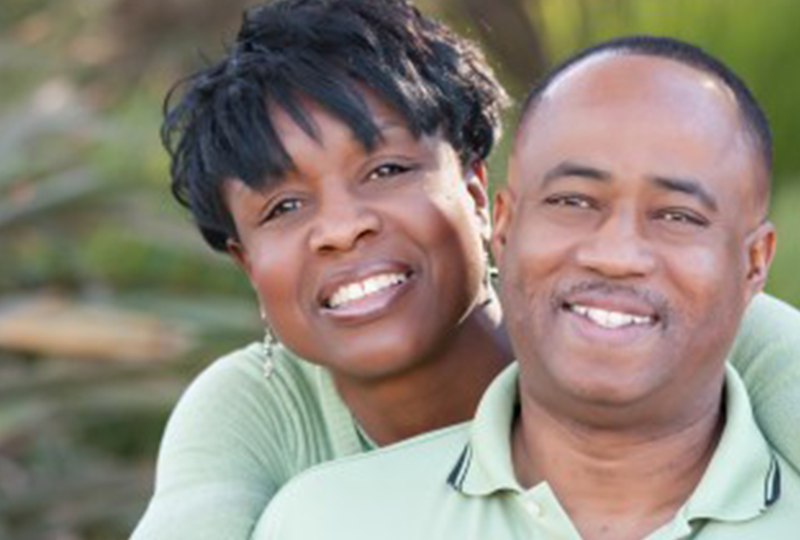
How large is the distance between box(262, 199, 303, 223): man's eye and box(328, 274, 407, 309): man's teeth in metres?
0.17

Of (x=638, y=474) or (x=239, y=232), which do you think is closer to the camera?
(x=638, y=474)

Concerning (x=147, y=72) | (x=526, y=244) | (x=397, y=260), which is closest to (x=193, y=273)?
(x=147, y=72)

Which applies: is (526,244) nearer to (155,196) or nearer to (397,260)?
(397,260)

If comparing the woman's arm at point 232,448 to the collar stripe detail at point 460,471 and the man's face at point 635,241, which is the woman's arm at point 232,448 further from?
the man's face at point 635,241

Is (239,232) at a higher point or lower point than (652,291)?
higher

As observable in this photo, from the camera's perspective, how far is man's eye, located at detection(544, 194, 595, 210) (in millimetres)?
3199

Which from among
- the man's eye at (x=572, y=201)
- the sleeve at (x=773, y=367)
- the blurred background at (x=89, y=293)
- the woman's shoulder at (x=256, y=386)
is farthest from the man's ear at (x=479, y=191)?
the blurred background at (x=89, y=293)

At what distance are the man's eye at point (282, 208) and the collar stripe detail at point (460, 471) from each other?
72 cm

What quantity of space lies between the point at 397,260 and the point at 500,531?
783 millimetres

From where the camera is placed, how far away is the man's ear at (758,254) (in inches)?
128

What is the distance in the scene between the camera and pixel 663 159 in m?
3.16

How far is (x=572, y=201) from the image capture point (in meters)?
3.22

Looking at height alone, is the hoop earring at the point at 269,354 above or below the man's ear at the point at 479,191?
below

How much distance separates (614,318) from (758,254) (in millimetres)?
270
